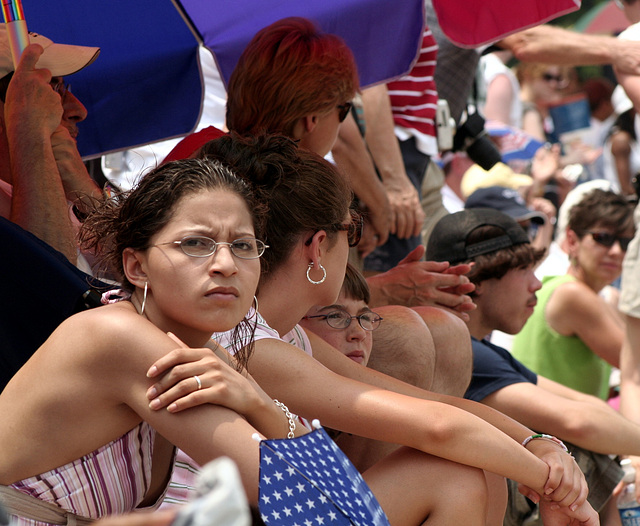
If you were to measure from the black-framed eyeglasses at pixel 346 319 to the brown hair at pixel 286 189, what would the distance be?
434 millimetres

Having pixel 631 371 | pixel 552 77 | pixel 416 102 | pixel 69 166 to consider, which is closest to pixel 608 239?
pixel 631 371

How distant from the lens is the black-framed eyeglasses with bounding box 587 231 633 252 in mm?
4797

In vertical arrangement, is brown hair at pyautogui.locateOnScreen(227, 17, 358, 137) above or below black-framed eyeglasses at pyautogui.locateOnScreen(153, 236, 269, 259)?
below

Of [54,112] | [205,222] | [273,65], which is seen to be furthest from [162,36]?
[205,222]

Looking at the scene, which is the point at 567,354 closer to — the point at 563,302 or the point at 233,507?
the point at 563,302

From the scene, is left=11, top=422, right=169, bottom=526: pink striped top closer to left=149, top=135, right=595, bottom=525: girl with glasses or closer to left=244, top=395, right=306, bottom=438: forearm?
left=244, top=395, right=306, bottom=438: forearm

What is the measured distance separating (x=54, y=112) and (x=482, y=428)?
4.92 ft

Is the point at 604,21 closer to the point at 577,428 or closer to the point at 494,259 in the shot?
the point at 494,259

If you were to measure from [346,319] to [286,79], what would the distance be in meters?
0.81

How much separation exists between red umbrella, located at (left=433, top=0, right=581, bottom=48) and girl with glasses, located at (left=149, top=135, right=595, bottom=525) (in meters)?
1.37

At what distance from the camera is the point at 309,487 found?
165 cm

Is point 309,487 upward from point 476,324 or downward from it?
upward

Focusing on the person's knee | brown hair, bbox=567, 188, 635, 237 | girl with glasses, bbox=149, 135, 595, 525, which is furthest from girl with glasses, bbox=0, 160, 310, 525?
brown hair, bbox=567, 188, 635, 237

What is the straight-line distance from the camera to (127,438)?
73.6 inches
